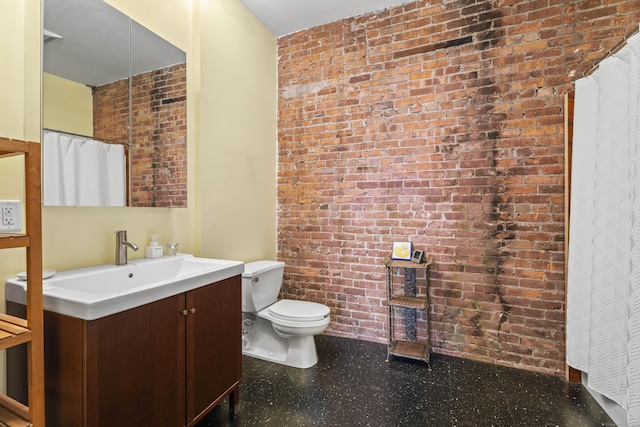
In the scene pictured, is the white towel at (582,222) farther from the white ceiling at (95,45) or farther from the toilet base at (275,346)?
the white ceiling at (95,45)

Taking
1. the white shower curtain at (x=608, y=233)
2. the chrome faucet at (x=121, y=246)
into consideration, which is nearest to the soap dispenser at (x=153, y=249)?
the chrome faucet at (x=121, y=246)

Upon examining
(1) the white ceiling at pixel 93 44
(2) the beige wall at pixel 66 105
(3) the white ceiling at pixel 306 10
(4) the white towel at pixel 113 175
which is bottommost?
(4) the white towel at pixel 113 175

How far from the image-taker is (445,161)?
100 inches

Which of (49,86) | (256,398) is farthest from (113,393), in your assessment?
(49,86)

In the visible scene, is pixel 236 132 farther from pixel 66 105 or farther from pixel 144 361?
pixel 144 361

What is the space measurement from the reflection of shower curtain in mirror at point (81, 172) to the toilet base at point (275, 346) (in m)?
1.37

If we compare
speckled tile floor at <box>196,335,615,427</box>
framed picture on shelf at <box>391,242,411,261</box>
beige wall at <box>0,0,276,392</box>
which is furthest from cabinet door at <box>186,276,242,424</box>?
framed picture on shelf at <box>391,242,411,261</box>

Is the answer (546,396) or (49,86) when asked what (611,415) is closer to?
(546,396)

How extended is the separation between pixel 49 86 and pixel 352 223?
7.14ft

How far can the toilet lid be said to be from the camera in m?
2.29

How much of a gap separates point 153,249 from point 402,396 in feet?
5.81

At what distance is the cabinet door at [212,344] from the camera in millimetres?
1503

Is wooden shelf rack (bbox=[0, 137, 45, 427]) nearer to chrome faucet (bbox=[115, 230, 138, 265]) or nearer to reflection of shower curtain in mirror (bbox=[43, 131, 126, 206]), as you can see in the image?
reflection of shower curtain in mirror (bbox=[43, 131, 126, 206])

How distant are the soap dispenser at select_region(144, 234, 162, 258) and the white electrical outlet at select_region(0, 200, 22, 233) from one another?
2.41 feet
